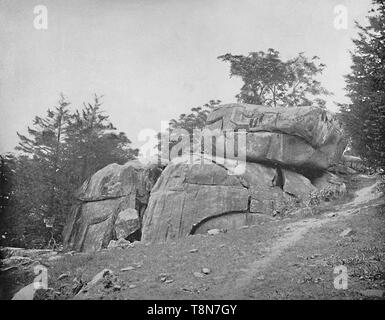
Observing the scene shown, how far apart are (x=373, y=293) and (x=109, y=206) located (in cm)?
1865

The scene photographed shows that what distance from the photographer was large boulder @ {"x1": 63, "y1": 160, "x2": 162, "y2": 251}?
2085 centimetres

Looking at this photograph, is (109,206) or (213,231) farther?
(109,206)

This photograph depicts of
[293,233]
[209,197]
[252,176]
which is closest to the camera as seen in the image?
[293,233]

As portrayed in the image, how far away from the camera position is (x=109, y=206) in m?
22.5

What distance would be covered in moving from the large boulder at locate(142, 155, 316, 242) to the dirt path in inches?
130

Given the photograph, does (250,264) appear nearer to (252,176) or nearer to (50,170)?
(252,176)

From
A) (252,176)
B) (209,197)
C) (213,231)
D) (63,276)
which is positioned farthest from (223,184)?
(63,276)

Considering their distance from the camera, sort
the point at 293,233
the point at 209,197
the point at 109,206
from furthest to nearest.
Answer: the point at 109,206, the point at 209,197, the point at 293,233

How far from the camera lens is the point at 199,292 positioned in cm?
900

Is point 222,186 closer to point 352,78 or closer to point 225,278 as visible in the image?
point 225,278

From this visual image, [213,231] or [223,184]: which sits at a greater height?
[223,184]

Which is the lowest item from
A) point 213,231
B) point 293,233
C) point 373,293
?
point 213,231
